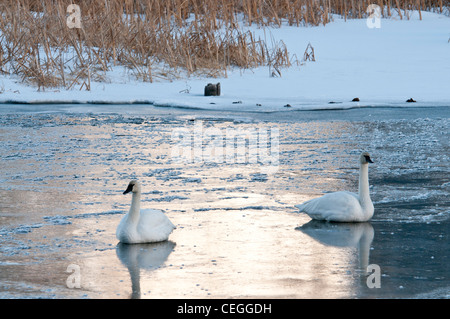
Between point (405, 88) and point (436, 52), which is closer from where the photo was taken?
point (405, 88)

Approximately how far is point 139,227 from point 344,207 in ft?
4.95

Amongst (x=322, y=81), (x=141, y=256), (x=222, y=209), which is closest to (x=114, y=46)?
(x=322, y=81)

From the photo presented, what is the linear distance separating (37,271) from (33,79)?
1090cm

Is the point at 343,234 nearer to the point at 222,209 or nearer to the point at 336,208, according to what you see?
the point at 336,208

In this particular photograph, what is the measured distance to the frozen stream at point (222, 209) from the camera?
4133 mm

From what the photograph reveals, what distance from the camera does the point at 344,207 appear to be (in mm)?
5535

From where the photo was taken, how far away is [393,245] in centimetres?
488

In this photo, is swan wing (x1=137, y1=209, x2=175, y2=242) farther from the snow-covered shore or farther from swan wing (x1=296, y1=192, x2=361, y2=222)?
the snow-covered shore

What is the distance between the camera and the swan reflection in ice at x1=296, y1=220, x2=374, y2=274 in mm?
4961

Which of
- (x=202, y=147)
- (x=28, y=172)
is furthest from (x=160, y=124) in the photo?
(x=28, y=172)

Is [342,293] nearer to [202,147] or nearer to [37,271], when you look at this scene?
[37,271]

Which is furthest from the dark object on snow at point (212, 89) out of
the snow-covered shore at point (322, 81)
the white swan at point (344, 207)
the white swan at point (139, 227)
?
the white swan at point (139, 227)

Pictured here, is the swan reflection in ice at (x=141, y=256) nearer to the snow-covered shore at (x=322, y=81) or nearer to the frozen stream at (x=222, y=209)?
the frozen stream at (x=222, y=209)
